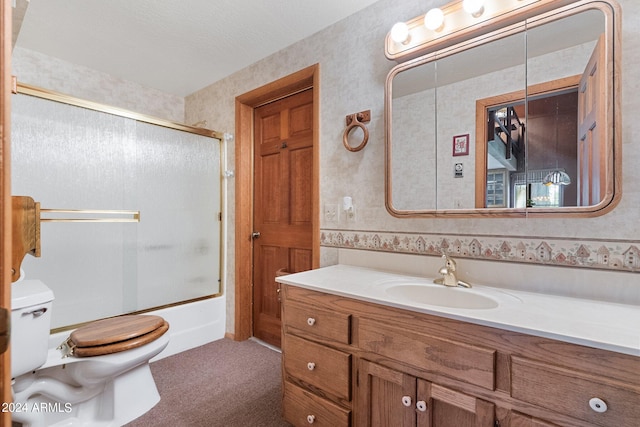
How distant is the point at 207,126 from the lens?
2.92m

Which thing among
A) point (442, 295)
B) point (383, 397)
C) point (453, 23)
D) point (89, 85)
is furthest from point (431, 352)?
point (89, 85)

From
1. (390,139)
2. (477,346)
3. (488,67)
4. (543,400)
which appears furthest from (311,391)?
(488,67)

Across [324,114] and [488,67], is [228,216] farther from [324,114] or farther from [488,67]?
[488,67]

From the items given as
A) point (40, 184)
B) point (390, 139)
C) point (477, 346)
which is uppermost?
point (390, 139)

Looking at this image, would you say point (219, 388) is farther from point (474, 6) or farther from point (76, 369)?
point (474, 6)

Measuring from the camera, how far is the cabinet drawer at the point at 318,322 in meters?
1.24

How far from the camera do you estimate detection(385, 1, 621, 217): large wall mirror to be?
3.71 ft

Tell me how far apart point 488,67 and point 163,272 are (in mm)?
2546

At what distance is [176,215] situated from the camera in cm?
250

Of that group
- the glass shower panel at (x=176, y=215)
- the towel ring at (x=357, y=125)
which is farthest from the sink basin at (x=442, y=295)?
the glass shower panel at (x=176, y=215)

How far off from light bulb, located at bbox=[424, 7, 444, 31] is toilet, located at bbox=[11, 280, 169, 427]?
217 centimetres

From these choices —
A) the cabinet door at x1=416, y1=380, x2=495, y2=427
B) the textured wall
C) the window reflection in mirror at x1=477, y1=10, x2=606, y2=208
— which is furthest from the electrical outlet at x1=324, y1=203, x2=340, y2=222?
the textured wall

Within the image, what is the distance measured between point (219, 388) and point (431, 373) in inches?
56.7

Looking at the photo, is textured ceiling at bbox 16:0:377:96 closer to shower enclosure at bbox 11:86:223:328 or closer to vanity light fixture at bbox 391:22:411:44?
vanity light fixture at bbox 391:22:411:44
